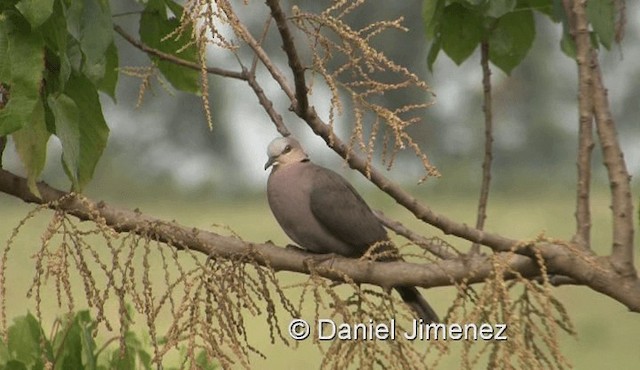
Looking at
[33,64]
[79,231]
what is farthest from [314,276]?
[33,64]

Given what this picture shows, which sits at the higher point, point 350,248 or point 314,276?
point 350,248

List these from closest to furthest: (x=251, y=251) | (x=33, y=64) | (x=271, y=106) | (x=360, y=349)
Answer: (x=33, y=64) < (x=360, y=349) < (x=251, y=251) < (x=271, y=106)

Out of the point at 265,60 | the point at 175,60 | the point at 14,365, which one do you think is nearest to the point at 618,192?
the point at 265,60

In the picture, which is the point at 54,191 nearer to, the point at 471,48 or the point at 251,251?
the point at 251,251

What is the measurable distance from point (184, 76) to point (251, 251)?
0.38 m

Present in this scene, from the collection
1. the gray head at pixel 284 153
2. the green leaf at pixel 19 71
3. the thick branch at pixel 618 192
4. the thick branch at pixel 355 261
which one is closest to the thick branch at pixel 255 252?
the thick branch at pixel 355 261

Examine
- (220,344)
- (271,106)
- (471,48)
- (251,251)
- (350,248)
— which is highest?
(471,48)

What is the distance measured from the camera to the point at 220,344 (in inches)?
45.7

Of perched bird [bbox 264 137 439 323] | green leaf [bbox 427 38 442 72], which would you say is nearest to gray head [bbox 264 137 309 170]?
perched bird [bbox 264 137 439 323]

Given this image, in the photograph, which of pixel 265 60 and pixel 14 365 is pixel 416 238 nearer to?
pixel 265 60

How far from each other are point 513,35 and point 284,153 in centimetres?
39

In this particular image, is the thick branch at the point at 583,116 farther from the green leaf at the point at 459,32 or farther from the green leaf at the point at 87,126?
the green leaf at the point at 87,126

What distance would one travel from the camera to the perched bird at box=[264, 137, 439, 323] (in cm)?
157

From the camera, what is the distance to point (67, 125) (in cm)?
112
